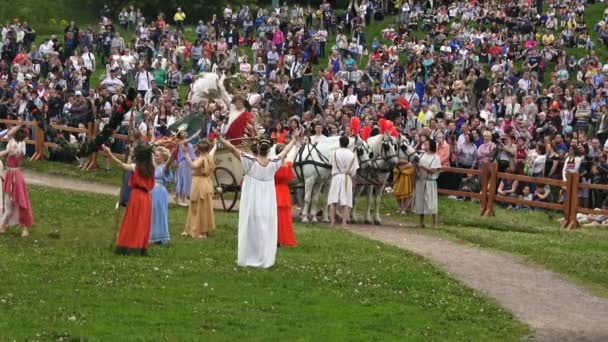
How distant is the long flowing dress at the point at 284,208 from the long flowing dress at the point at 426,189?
459 cm

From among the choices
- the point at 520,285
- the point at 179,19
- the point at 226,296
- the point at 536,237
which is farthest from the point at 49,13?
the point at 226,296

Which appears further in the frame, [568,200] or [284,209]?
[568,200]

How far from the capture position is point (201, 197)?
24.9 m

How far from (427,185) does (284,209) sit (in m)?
5.16

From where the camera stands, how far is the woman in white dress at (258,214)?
69.0 ft

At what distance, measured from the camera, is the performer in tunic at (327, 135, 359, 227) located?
27.3 meters

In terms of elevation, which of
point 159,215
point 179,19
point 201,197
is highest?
point 179,19

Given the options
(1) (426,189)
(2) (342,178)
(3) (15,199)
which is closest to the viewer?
(3) (15,199)

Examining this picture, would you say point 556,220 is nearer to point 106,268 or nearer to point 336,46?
point 106,268

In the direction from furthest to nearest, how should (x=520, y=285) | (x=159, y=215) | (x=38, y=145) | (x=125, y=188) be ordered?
(x=38, y=145), (x=125, y=188), (x=159, y=215), (x=520, y=285)

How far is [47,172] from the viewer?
1423 inches

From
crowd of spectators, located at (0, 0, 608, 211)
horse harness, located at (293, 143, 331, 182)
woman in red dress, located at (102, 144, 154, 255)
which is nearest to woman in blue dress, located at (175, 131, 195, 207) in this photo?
crowd of spectators, located at (0, 0, 608, 211)

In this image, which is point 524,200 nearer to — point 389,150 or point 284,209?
point 389,150

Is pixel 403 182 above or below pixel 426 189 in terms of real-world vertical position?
above
